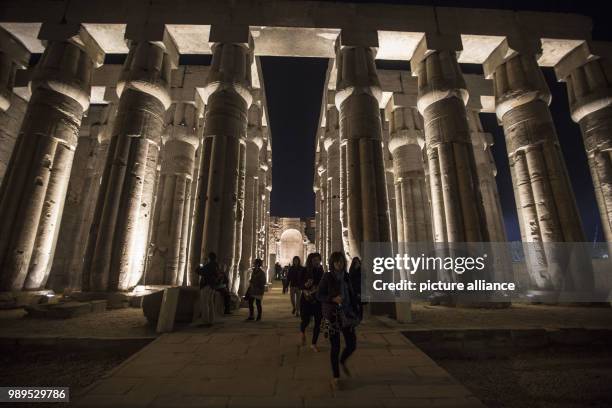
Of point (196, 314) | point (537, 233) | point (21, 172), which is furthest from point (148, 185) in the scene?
point (537, 233)

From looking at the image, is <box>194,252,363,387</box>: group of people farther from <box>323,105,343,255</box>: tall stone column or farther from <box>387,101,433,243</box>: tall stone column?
<box>387,101,433,243</box>: tall stone column

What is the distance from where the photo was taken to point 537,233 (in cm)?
951

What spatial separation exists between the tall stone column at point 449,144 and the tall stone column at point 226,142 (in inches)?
244

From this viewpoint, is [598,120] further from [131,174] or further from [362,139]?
[131,174]

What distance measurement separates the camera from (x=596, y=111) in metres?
10.5

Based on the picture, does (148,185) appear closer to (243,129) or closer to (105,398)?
(243,129)

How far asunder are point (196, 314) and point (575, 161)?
33.1 meters

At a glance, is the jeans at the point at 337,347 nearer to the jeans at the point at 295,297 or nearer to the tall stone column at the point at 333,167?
the jeans at the point at 295,297

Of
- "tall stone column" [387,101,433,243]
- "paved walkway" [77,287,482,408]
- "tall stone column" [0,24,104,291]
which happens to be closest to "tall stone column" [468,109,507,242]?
→ "tall stone column" [387,101,433,243]

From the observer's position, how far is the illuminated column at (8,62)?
9.88 metres

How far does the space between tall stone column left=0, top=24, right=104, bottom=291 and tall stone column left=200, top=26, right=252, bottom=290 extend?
4.49m

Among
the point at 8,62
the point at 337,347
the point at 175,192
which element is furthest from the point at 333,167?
the point at 8,62

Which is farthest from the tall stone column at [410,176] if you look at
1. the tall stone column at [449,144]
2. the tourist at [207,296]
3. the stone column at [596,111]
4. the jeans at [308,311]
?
the tourist at [207,296]

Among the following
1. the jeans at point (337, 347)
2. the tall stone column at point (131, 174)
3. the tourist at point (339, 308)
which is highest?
the tall stone column at point (131, 174)
